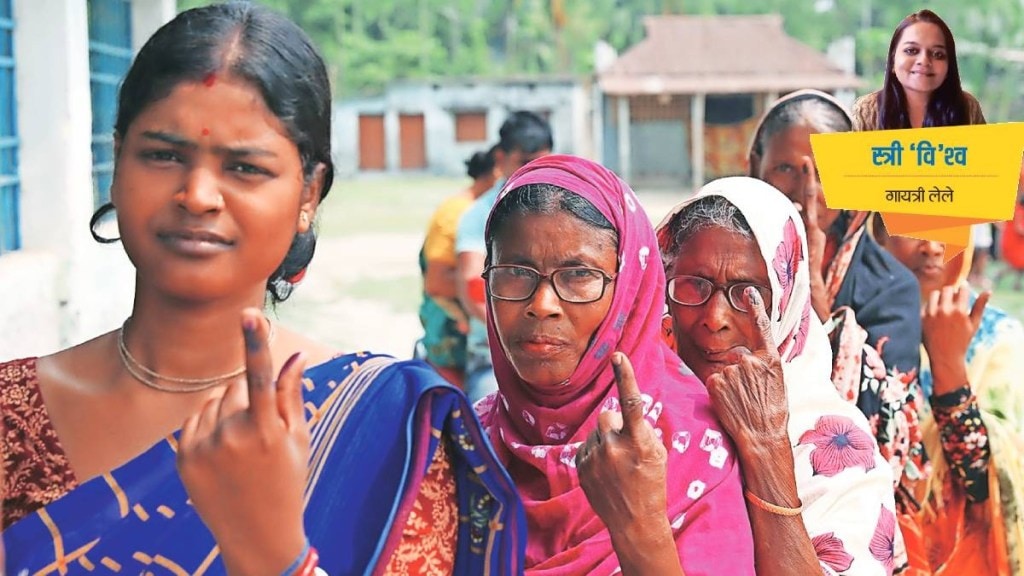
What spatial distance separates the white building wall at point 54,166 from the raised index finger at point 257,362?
4.47 metres

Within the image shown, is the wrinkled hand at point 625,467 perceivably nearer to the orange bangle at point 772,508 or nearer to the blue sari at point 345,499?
the blue sari at point 345,499

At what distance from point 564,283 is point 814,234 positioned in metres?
1.10

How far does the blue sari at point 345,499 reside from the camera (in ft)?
5.17

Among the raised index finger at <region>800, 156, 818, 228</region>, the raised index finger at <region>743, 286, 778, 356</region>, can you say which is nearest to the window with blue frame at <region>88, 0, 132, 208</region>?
the raised index finger at <region>800, 156, 818, 228</region>

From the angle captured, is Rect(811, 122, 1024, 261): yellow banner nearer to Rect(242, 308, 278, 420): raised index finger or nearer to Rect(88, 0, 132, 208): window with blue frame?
Rect(242, 308, 278, 420): raised index finger

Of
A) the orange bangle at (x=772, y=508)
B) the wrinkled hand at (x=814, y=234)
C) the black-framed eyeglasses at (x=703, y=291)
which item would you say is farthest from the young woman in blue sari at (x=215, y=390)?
the wrinkled hand at (x=814, y=234)

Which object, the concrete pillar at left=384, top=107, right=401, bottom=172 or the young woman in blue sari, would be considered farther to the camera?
the concrete pillar at left=384, top=107, right=401, bottom=172

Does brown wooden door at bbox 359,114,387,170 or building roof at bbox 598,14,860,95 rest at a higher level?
building roof at bbox 598,14,860,95

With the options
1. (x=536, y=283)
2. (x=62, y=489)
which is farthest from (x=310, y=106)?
(x=62, y=489)

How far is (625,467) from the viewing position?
1.65 metres

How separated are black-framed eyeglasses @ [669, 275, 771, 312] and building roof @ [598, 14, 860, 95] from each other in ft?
85.3

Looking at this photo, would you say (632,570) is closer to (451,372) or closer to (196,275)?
(196,275)

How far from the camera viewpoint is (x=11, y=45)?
5617 millimetres

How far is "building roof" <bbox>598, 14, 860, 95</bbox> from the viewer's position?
28094mm
